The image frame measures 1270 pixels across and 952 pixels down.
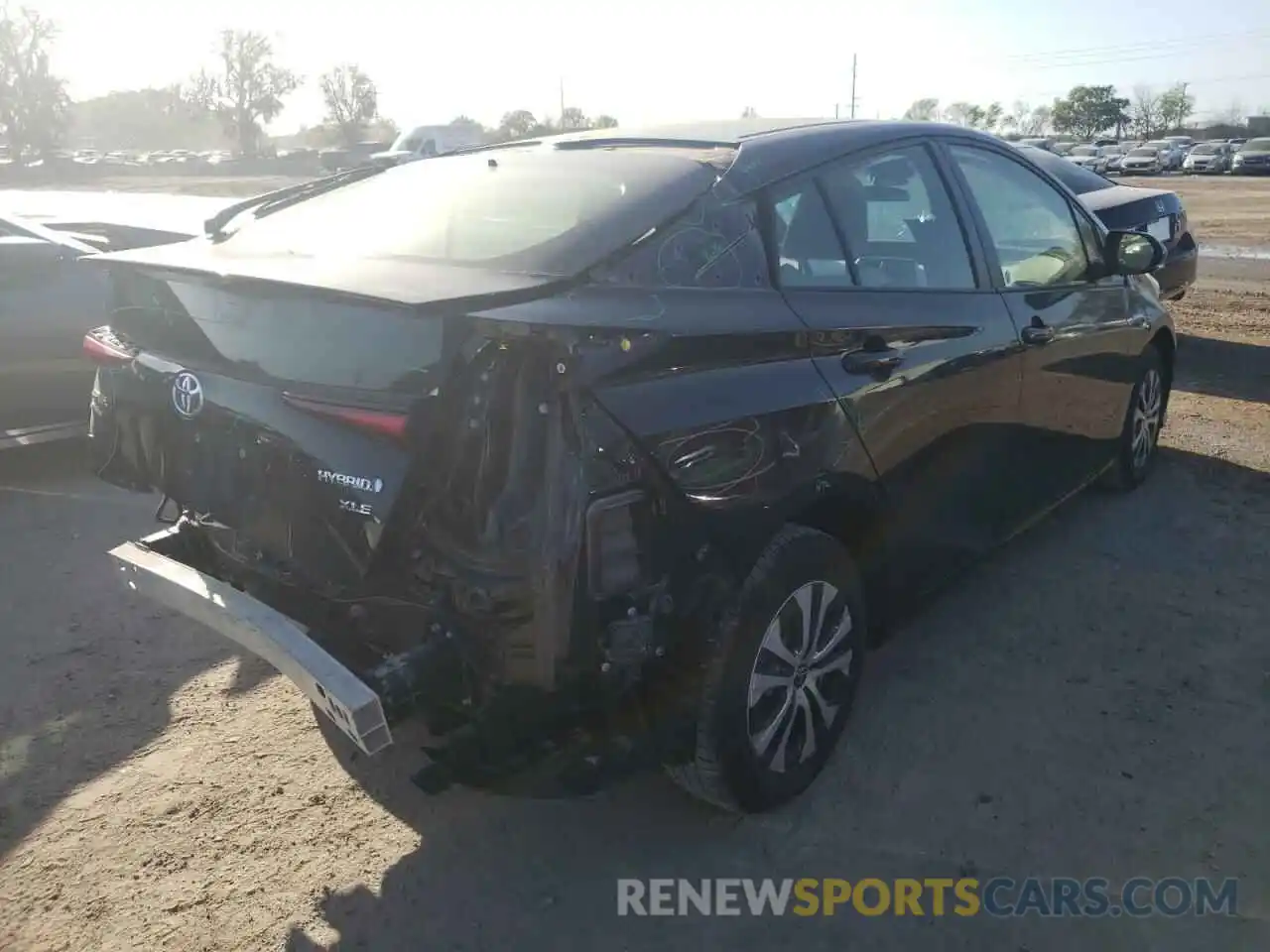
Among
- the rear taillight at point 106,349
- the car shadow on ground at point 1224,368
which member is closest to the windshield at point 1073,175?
the car shadow on ground at point 1224,368

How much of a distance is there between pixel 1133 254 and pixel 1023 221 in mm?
789

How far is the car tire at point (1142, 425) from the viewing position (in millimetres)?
5109

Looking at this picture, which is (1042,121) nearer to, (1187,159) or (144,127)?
(1187,159)

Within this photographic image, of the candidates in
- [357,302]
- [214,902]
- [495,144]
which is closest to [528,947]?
[214,902]

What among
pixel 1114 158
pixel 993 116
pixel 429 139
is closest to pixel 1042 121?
pixel 993 116

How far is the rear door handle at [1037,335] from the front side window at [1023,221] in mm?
166

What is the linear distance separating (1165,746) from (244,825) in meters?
2.74

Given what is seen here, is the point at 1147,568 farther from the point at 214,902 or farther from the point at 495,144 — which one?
the point at 214,902

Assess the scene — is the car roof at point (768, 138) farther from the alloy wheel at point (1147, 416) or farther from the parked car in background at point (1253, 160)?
the parked car in background at point (1253, 160)

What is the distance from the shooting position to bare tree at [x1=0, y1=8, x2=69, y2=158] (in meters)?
64.3

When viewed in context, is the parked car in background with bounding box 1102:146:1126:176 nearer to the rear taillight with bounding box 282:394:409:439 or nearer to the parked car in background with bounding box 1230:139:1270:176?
the parked car in background with bounding box 1230:139:1270:176

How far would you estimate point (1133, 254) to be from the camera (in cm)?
459

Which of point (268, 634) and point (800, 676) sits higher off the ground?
point (268, 634)

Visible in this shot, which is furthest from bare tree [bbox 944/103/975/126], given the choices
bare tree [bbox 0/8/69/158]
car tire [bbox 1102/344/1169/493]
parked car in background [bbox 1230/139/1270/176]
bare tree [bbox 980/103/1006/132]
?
car tire [bbox 1102/344/1169/493]
